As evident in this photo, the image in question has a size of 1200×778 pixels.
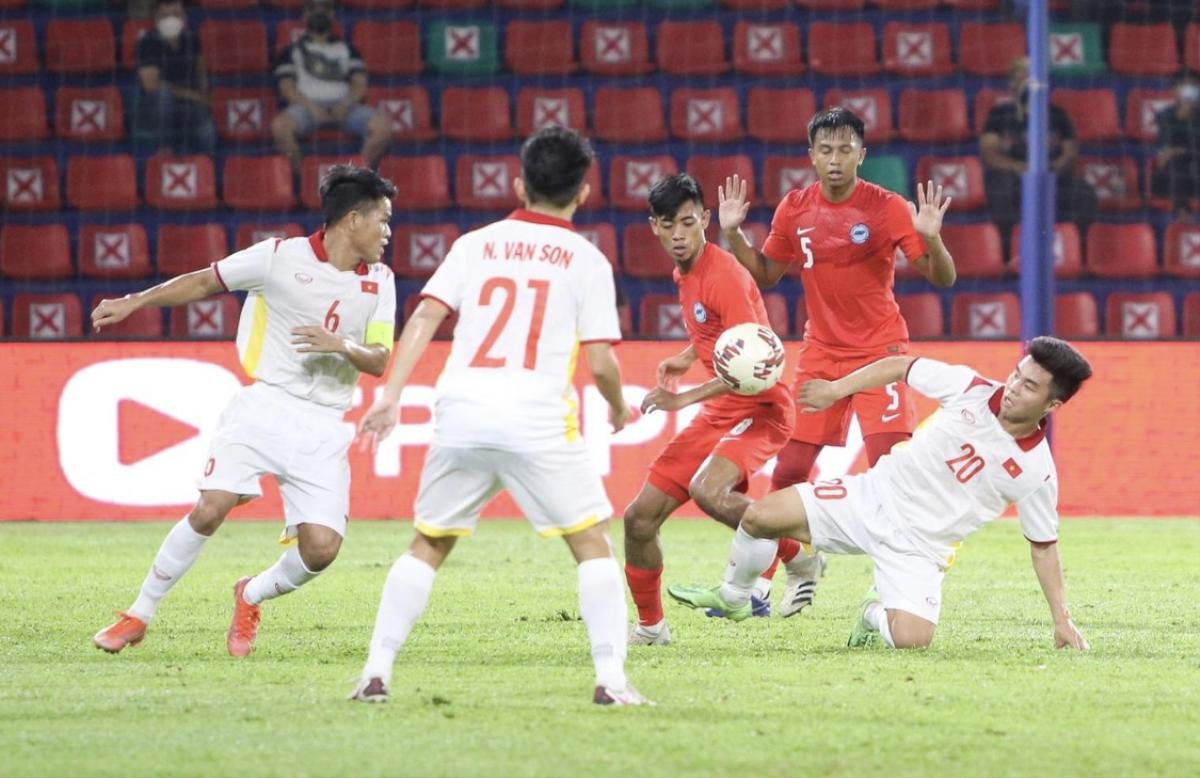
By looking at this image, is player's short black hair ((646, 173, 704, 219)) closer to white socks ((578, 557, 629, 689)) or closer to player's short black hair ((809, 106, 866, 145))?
player's short black hair ((809, 106, 866, 145))

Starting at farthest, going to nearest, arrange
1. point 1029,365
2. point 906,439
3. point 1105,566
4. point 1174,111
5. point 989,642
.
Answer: point 1174,111 < point 1105,566 < point 906,439 < point 989,642 < point 1029,365

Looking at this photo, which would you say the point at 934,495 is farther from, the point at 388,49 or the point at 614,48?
the point at 388,49

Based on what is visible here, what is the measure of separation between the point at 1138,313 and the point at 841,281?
8.45 meters

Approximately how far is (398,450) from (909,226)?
19.0ft

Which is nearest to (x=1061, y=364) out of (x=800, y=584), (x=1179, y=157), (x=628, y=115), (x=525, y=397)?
(x=800, y=584)

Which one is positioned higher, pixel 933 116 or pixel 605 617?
pixel 933 116

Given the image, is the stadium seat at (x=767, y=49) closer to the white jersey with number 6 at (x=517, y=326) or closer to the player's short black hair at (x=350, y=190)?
the player's short black hair at (x=350, y=190)

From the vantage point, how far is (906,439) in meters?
8.11

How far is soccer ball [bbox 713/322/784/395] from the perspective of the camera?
7.27 meters

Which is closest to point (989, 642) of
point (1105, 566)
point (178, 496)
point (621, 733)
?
point (621, 733)

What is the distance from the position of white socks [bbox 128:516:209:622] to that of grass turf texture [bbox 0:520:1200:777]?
19cm

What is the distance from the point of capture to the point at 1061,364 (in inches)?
259

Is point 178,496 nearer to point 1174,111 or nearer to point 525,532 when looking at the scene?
point 525,532

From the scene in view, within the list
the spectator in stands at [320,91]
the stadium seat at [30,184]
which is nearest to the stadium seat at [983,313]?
the spectator in stands at [320,91]
